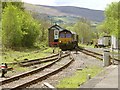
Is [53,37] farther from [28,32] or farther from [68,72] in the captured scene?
[68,72]

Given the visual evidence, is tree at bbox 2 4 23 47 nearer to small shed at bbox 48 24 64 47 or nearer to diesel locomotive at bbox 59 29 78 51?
diesel locomotive at bbox 59 29 78 51

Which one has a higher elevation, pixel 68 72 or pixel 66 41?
pixel 66 41

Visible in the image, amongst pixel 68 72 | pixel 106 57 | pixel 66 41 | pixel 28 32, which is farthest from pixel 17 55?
pixel 28 32

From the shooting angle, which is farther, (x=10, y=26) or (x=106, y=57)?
(x=10, y=26)

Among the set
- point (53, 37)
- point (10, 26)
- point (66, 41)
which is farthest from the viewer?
A: point (53, 37)

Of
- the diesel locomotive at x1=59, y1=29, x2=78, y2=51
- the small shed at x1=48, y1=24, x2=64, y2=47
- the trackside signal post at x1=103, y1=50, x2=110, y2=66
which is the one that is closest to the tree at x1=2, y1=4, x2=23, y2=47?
the diesel locomotive at x1=59, y1=29, x2=78, y2=51

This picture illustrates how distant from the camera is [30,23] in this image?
55.3m

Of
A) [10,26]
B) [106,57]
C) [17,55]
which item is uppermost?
[10,26]

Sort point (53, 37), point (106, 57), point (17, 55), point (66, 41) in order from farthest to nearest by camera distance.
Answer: point (53, 37), point (66, 41), point (17, 55), point (106, 57)

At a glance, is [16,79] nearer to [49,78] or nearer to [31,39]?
[49,78]

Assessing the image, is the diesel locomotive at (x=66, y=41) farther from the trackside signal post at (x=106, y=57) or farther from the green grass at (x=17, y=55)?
the trackside signal post at (x=106, y=57)

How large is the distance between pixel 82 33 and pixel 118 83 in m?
116

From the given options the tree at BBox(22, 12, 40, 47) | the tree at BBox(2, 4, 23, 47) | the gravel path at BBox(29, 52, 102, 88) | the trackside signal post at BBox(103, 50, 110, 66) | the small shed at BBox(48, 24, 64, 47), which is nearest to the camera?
the gravel path at BBox(29, 52, 102, 88)

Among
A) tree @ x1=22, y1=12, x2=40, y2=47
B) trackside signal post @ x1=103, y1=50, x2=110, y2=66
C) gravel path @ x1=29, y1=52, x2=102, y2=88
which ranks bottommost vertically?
gravel path @ x1=29, y1=52, x2=102, y2=88
